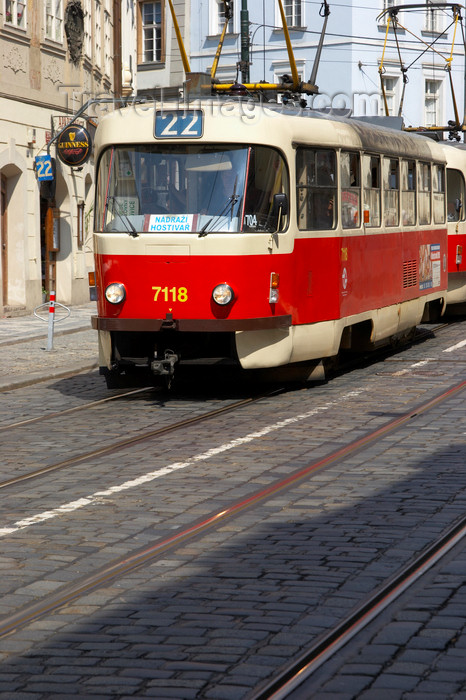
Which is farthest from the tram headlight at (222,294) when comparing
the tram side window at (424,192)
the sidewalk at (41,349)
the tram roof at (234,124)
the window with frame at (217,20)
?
the window with frame at (217,20)

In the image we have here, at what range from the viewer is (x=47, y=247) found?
91.2ft

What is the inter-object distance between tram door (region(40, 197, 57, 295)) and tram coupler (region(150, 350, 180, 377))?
52.2ft

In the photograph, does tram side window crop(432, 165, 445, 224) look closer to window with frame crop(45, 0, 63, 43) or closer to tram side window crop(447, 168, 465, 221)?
tram side window crop(447, 168, 465, 221)

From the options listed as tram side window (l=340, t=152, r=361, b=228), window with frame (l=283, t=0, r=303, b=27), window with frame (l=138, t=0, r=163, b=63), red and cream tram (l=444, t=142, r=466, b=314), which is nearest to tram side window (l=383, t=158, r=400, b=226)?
tram side window (l=340, t=152, r=361, b=228)

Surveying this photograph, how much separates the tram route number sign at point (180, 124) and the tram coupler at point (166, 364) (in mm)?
2085

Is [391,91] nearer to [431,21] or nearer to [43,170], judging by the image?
[431,21]

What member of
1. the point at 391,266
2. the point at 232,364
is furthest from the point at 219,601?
the point at 391,266

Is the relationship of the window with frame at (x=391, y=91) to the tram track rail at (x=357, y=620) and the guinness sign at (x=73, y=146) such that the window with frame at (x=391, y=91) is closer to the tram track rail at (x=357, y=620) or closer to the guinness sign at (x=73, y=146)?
the guinness sign at (x=73, y=146)

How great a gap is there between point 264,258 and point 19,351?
690 centimetres

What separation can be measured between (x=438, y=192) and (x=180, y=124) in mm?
7846

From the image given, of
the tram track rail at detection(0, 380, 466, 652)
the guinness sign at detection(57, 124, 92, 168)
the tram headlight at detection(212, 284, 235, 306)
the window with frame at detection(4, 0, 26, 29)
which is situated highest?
the window with frame at detection(4, 0, 26, 29)

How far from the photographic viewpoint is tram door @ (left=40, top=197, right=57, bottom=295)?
27.8 metres

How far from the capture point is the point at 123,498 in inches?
308

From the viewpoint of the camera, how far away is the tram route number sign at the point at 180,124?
1233 cm
